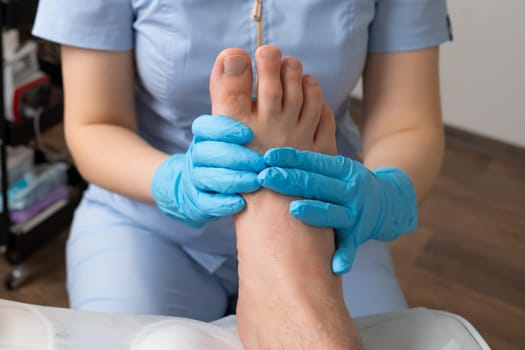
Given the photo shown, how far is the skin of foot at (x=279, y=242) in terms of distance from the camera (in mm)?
652

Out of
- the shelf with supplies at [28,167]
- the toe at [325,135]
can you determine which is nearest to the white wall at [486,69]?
the shelf with supplies at [28,167]

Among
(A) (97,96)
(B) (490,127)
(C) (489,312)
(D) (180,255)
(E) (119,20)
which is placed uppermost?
(E) (119,20)

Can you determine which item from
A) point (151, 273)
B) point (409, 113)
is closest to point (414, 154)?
point (409, 113)

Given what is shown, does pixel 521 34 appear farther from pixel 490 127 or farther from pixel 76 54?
pixel 76 54

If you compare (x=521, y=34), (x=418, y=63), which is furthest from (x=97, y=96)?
(x=521, y=34)

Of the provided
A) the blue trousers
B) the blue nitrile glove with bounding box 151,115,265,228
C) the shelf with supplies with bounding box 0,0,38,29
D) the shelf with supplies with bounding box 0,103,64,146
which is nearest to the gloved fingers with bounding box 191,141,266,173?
the blue nitrile glove with bounding box 151,115,265,228

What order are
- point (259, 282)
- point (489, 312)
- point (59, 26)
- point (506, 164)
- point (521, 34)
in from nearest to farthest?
point (259, 282), point (59, 26), point (489, 312), point (521, 34), point (506, 164)

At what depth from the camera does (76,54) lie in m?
0.85

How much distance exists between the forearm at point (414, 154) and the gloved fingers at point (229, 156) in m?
0.29

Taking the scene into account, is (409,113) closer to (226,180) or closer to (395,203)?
(395,203)

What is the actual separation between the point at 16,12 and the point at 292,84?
0.70m

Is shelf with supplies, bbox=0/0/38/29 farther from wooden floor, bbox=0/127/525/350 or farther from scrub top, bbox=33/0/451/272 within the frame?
wooden floor, bbox=0/127/525/350

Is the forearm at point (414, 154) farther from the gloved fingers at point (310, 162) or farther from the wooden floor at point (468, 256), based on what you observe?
the wooden floor at point (468, 256)

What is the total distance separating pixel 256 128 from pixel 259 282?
0.19m
